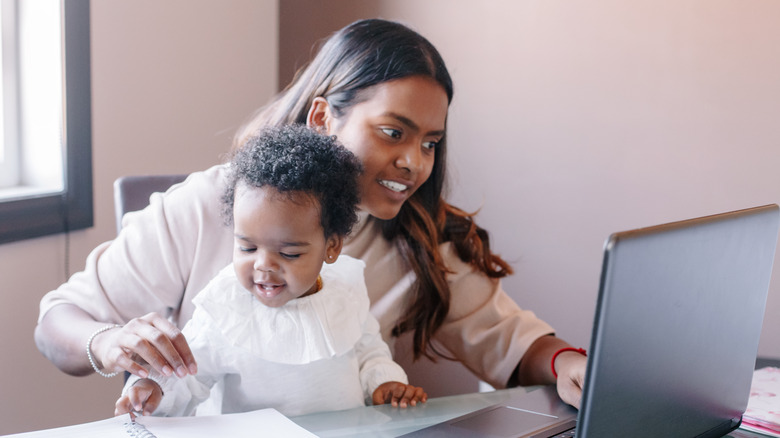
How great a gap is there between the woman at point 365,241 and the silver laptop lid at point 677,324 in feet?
0.96

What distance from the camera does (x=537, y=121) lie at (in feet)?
6.33

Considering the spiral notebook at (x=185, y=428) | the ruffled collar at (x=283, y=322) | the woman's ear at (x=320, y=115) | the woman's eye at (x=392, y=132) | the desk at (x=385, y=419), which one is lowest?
the desk at (x=385, y=419)

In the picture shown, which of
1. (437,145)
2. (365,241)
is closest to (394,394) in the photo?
(365,241)

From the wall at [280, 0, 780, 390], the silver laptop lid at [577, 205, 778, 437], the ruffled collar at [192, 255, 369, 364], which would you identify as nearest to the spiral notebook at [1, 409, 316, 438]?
the ruffled collar at [192, 255, 369, 364]

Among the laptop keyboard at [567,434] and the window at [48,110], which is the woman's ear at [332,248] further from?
the window at [48,110]

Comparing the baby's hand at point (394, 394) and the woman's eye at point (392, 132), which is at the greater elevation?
the woman's eye at point (392, 132)

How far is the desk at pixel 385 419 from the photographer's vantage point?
3.17ft

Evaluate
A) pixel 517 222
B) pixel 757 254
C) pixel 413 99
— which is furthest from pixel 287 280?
pixel 517 222

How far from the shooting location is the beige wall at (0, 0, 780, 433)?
1.67 metres

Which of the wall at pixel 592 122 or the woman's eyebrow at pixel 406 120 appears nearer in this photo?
the woman's eyebrow at pixel 406 120

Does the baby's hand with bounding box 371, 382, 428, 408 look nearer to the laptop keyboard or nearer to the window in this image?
the laptop keyboard

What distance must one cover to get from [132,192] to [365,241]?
445 mm

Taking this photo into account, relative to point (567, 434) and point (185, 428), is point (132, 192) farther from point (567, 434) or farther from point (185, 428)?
point (567, 434)

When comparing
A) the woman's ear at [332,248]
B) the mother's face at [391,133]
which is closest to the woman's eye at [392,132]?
the mother's face at [391,133]
